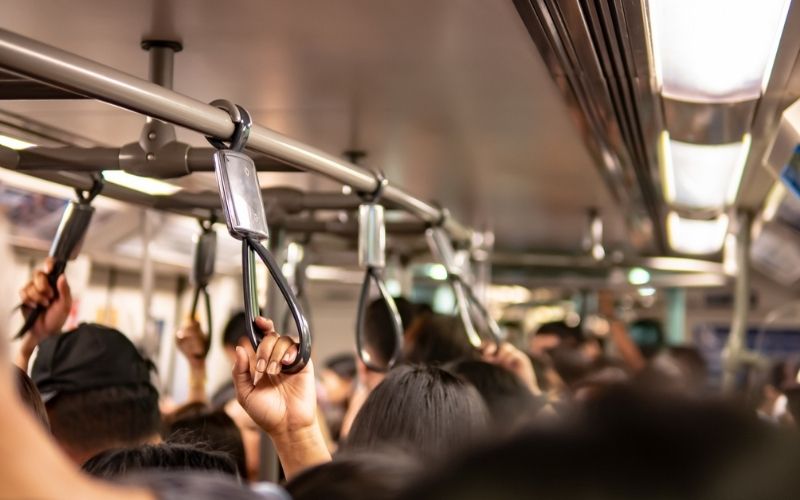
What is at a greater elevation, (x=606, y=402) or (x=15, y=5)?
(x=15, y=5)

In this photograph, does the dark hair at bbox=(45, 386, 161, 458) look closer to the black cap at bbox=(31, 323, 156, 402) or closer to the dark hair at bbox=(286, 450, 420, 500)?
the black cap at bbox=(31, 323, 156, 402)

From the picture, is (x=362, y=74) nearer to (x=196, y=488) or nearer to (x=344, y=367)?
(x=196, y=488)

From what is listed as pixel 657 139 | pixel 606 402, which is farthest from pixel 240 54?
pixel 606 402

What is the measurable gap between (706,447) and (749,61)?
5.26 feet

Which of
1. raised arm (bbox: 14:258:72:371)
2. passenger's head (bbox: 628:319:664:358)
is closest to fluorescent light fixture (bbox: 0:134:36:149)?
raised arm (bbox: 14:258:72:371)

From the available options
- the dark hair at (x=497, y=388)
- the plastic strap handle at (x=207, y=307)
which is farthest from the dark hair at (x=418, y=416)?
the plastic strap handle at (x=207, y=307)

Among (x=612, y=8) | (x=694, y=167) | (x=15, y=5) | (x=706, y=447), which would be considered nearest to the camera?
(x=706, y=447)

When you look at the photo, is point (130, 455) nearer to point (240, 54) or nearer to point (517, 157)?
point (240, 54)

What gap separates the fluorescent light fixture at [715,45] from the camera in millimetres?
1766

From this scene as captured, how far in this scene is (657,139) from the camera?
276 centimetres

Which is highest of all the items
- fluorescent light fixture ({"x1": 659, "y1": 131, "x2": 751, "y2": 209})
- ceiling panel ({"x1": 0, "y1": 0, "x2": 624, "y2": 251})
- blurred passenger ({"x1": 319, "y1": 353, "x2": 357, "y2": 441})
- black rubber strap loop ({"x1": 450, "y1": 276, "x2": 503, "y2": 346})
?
ceiling panel ({"x1": 0, "y1": 0, "x2": 624, "y2": 251})

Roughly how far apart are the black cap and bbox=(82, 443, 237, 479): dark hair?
0.75 metres

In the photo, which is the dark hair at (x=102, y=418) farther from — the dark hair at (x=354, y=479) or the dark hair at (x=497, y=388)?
the dark hair at (x=354, y=479)

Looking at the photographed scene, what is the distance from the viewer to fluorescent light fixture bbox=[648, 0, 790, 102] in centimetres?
177
